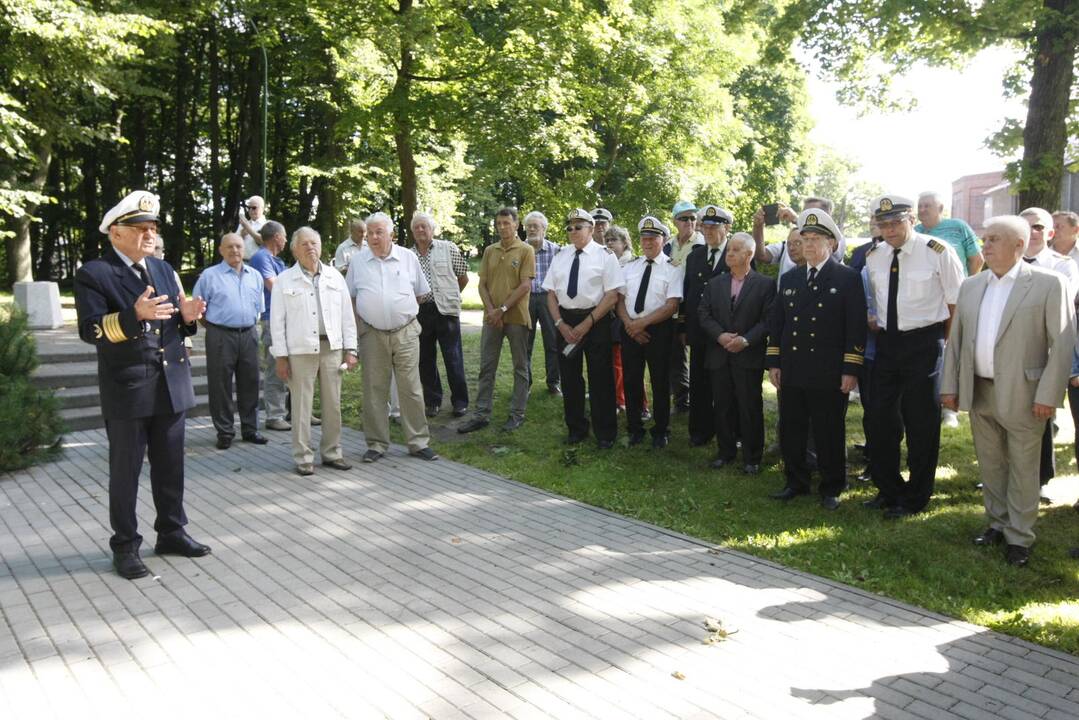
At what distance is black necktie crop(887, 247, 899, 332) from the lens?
6406 millimetres

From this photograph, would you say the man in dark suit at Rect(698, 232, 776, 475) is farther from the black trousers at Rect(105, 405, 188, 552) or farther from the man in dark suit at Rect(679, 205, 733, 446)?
the black trousers at Rect(105, 405, 188, 552)

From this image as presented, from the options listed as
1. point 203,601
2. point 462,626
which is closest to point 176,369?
point 203,601

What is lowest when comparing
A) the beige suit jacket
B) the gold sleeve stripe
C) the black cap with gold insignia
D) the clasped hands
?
the beige suit jacket

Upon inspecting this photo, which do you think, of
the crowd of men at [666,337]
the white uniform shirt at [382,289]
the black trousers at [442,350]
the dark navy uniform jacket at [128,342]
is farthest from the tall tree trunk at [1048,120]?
the dark navy uniform jacket at [128,342]

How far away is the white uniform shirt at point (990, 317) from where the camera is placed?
18.0 feet

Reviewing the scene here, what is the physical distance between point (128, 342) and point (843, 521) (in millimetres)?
5085

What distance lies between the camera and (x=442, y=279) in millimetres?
10008

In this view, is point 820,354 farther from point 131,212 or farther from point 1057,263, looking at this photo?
point 131,212

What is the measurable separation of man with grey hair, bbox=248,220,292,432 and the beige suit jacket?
284 inches

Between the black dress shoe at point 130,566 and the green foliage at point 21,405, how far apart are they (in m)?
3.18

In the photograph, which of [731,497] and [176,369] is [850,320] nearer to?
[731,497]

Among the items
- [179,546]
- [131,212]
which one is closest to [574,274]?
[131,212]

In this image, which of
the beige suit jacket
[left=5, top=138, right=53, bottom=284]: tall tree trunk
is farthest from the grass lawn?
[left=5, top=138, right=53, bottom=284]: tall tree trunk

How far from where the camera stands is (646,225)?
8.48m
